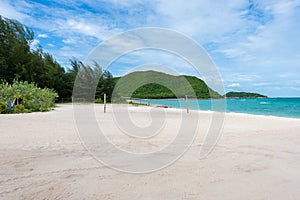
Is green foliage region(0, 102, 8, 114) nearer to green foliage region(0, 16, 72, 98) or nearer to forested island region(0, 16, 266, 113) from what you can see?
forested island region(0, 16, 266, 113)

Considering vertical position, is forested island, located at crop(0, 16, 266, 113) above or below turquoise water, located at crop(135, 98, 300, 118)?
above

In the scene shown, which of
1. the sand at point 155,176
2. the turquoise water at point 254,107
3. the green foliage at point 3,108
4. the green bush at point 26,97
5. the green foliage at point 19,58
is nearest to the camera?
the sand at point 155,176

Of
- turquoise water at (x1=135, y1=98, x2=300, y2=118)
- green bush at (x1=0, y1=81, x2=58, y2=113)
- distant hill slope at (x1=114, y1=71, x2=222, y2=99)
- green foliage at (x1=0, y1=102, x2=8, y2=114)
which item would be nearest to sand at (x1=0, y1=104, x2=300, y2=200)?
distant hill slope at (x1=114, y1=71, x2=222, y2=99)

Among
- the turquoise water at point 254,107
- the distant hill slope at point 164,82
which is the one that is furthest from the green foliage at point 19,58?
the turquoise water at point 254,107

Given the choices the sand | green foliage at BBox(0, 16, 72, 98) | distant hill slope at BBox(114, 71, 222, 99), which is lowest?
the sand

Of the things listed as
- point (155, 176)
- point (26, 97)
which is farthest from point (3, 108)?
point (155, 176)

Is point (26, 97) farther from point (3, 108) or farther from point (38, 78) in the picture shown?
point (38, 78)

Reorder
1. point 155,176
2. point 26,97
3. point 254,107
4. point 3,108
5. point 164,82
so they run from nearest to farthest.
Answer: point 155,176 < point 3,108 < point 26,97 < point 164,82 < point 254,107

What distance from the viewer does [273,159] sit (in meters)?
3.83

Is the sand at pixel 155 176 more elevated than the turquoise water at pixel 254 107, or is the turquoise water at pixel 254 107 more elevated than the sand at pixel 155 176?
the turquoise water at pixel 254 107

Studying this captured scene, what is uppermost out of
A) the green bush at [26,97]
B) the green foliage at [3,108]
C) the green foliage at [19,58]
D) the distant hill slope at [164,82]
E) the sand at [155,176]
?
the green foliage at [19,58]

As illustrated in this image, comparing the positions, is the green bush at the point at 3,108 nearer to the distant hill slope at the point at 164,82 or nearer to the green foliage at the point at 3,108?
the green foliage at the point at 3,108

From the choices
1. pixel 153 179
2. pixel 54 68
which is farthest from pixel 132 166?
pixel 54 68

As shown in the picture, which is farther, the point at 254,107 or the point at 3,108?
the point at 254,107
